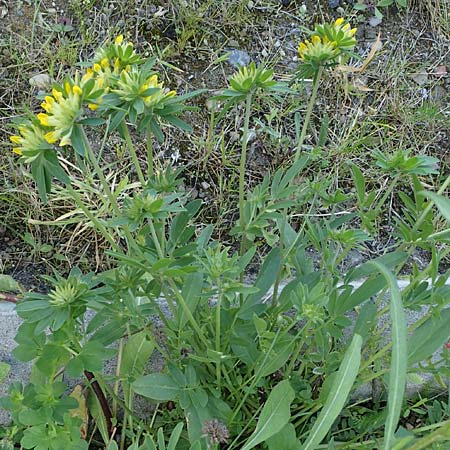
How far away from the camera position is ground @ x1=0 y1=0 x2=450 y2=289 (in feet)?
5.97

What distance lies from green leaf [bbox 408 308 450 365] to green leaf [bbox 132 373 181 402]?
466mm

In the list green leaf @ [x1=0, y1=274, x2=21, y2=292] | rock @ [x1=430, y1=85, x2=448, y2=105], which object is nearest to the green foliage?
green leaf @ [x1=0, y1=274, x2=21, y2=292]

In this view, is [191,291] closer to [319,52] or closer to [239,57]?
[319,52]

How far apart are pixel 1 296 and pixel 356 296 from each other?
0.88 m

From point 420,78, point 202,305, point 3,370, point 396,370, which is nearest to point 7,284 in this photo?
point 3,370

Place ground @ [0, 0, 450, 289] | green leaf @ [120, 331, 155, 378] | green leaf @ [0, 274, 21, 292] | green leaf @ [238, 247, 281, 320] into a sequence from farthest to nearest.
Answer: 1. ground @ [0, 0, 450, 289]
2. green leaf @ [0, 274, 21, 292]
3. green leaf @ [120, 331, 155, 378]
4. green leaf @ [238, 247, 281, 320]

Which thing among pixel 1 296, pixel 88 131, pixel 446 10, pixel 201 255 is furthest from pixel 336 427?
pixel 446 10

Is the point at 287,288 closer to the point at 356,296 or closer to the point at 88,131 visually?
the point at 356,296

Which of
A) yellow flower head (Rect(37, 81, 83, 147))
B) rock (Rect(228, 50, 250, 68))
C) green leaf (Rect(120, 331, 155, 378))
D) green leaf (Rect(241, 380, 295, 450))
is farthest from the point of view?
rock (Rect(228, 50, 250, 68))

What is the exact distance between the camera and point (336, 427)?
4.99 feet

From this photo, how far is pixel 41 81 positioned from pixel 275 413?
1262 mm

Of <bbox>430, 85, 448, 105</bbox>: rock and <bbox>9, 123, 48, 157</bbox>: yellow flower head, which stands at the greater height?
<bbox>9, 123, 48, 157</bbox>: yellow flower head

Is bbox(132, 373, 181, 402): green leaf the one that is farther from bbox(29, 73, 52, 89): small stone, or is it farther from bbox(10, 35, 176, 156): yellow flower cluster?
bbox(29, 73, 52, 89): small stone

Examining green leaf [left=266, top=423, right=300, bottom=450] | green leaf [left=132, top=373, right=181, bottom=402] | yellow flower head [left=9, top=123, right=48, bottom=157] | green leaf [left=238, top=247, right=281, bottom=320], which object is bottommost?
green leaf [left=266, top=423, right=300, bottom=450]
